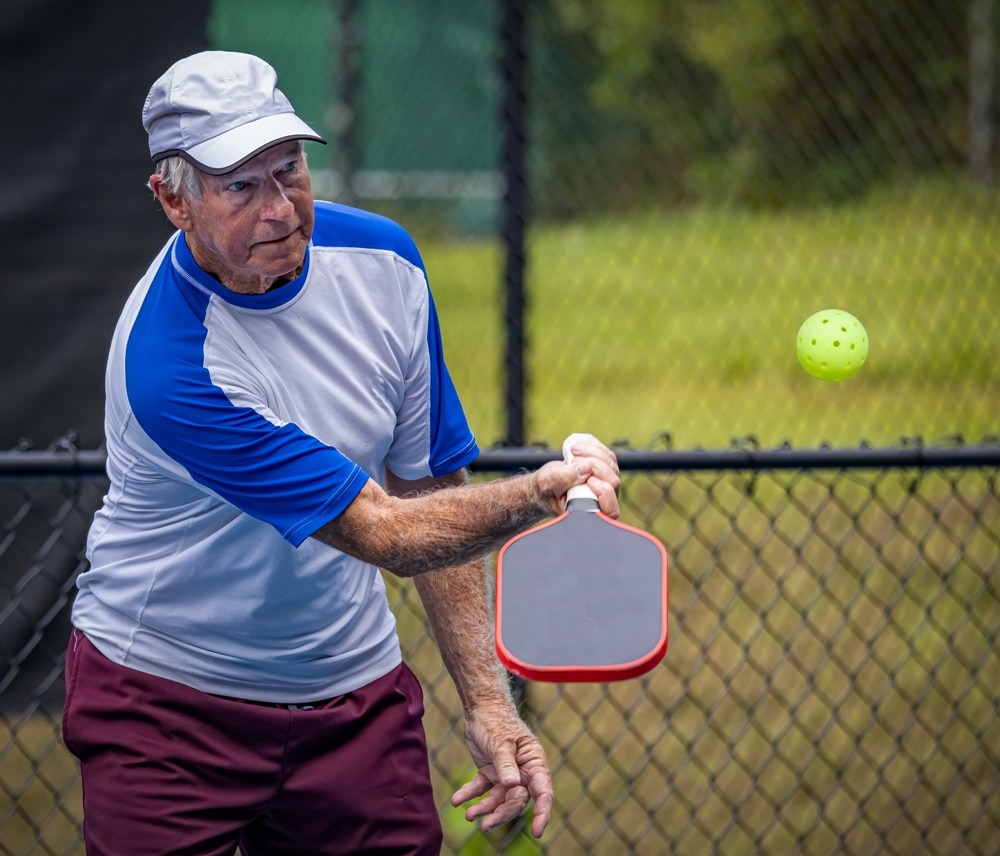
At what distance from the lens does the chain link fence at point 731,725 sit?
Answer: 334 cm

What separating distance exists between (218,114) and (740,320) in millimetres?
6487

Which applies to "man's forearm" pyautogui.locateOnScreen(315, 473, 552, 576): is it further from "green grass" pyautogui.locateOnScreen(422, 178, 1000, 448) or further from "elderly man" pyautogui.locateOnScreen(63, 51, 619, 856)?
"green grass" pyautogui.locateOnScreen(422, 178, 1000, 448)

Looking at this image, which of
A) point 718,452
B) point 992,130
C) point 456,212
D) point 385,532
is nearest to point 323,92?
point 456,212

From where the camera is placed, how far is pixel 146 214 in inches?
140

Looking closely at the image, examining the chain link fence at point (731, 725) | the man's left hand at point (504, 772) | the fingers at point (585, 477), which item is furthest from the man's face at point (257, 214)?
the chain link fence at point (731, 725)

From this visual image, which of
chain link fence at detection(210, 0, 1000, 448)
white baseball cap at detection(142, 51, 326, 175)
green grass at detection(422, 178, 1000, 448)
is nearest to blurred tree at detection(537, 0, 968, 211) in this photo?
chain link fence at detection(210, 0, 1000, 448)

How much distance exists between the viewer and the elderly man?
1907 mm

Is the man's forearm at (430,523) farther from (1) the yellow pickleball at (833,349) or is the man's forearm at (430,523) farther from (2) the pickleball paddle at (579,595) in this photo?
(1) the yellow pickleball at (833,349)

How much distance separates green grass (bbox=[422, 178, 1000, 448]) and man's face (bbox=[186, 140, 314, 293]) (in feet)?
13.3

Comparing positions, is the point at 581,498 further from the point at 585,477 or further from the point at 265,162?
the point at 265,162

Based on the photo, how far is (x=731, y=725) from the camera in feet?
13.1

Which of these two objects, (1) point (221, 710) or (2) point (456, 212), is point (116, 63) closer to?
(1) point (221, 710)

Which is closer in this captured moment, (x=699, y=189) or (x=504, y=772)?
(x=504, y=772)

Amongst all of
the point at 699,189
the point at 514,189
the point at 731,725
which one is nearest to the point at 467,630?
the point at 514,189
